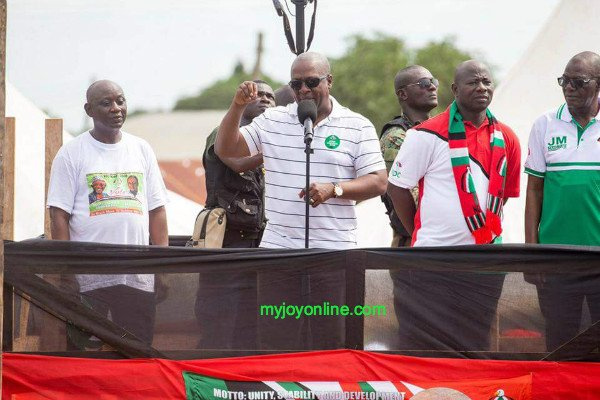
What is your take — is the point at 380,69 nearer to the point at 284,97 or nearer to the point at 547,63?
the point at 547,63

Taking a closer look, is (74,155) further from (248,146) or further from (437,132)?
(437,132)

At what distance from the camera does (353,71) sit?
221 ft

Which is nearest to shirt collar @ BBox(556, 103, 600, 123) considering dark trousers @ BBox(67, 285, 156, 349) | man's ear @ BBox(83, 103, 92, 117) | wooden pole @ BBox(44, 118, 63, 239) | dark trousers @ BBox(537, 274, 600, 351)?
dark trousers @ BBox(537, 274, 600, 351)

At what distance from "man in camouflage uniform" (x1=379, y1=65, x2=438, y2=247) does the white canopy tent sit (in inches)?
193

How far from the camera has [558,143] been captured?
7.48 meters

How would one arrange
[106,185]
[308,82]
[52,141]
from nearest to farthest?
[308,82]
[106,185]
[52,141]

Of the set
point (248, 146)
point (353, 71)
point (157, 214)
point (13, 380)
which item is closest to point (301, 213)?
point (248, 146)

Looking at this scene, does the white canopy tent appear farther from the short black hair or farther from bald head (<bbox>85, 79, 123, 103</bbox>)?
bald head (<bbox>85, 79, 123, 103</bbox>)

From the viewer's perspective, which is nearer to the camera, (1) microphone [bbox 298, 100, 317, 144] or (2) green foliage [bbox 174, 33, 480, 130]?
(1) microphone [bbox 298, 100, 317, 144]

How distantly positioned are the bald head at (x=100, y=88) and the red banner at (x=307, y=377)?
200 cm

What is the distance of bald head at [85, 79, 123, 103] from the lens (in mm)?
8062

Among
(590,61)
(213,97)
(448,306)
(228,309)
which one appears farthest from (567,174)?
(213,97)

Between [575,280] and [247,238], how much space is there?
256 cm

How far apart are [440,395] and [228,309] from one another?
1261mm
